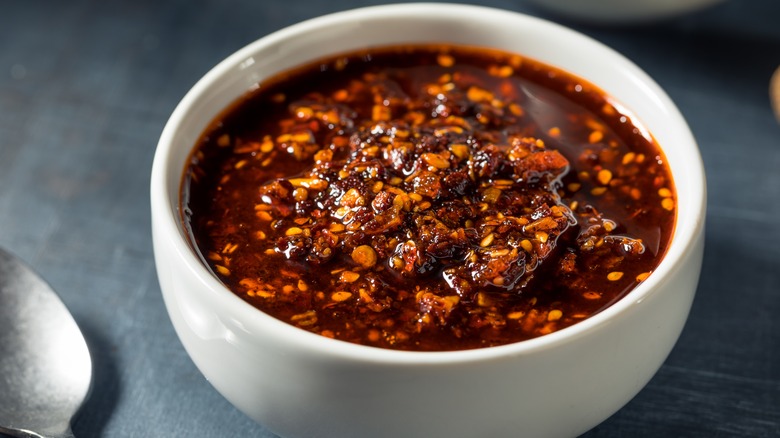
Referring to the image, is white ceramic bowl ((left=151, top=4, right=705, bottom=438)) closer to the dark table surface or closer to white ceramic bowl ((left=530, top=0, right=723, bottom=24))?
the dark table surface

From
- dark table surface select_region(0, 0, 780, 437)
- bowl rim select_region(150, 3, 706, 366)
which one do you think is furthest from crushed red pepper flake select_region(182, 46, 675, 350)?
dark table surface select_region(0, 0, 780, 437)

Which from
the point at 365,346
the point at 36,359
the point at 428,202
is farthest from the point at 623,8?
the point at 36,359

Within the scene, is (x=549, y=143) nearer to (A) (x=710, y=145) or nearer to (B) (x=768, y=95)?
(A) (x=710, y=145)

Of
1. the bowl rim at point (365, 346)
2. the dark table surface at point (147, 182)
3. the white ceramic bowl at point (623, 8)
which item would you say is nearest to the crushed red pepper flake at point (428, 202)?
the bowl rim at point (365, 346)

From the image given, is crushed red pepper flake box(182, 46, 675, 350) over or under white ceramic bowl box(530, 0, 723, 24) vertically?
over

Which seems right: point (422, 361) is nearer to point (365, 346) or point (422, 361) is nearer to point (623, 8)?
point (365, 346)

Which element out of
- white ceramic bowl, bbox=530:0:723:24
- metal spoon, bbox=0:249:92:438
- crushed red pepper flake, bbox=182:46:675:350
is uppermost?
crushed red pepper flake, bbox=182:46:675:350

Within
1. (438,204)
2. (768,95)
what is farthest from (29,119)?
(768,95)

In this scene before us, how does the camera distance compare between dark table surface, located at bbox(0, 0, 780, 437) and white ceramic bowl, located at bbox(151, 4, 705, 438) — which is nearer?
white ceramic bowl, located at bbox(151, 4, 705, 438)
